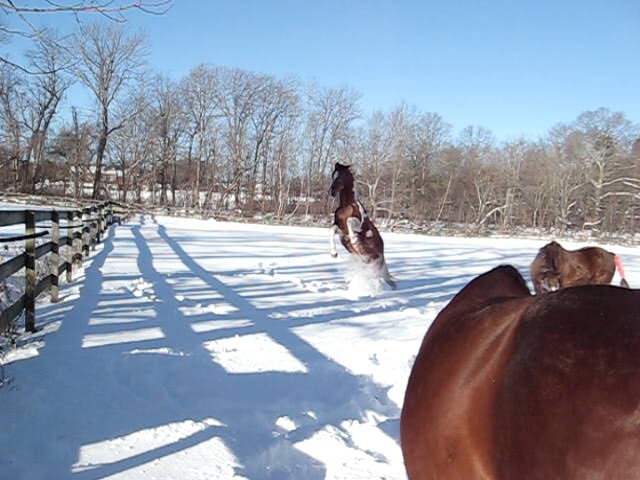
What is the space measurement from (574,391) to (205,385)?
10.7 feet

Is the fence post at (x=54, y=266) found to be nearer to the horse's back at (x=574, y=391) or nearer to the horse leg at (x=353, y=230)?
the horse leg at (x=353, y=230)

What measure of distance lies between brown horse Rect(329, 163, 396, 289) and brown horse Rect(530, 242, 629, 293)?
5008 mm

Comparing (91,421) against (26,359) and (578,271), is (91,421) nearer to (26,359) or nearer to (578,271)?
(26,359)

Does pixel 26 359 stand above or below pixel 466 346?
below

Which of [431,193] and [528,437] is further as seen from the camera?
[431,193]

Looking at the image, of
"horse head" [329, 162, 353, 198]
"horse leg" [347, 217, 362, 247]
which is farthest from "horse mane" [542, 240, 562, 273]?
"horse head" [329, 162, 353, 198]

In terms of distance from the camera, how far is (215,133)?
47531 millimetres

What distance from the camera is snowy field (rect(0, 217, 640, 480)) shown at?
258 cm

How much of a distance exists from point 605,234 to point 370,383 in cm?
4200

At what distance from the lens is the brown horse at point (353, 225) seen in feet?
29.8

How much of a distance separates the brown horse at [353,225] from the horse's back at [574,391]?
798 centimetres

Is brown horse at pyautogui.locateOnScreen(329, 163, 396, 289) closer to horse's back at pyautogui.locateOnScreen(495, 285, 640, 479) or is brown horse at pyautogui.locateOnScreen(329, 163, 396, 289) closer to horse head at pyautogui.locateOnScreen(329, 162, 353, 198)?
horse head at pyautogui.locateOnScreen(329, 162, 353, 198)

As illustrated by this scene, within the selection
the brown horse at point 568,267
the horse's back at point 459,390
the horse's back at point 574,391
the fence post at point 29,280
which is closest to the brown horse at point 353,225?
the brown horse at point 568,267

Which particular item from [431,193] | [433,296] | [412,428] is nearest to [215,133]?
[431,193]
